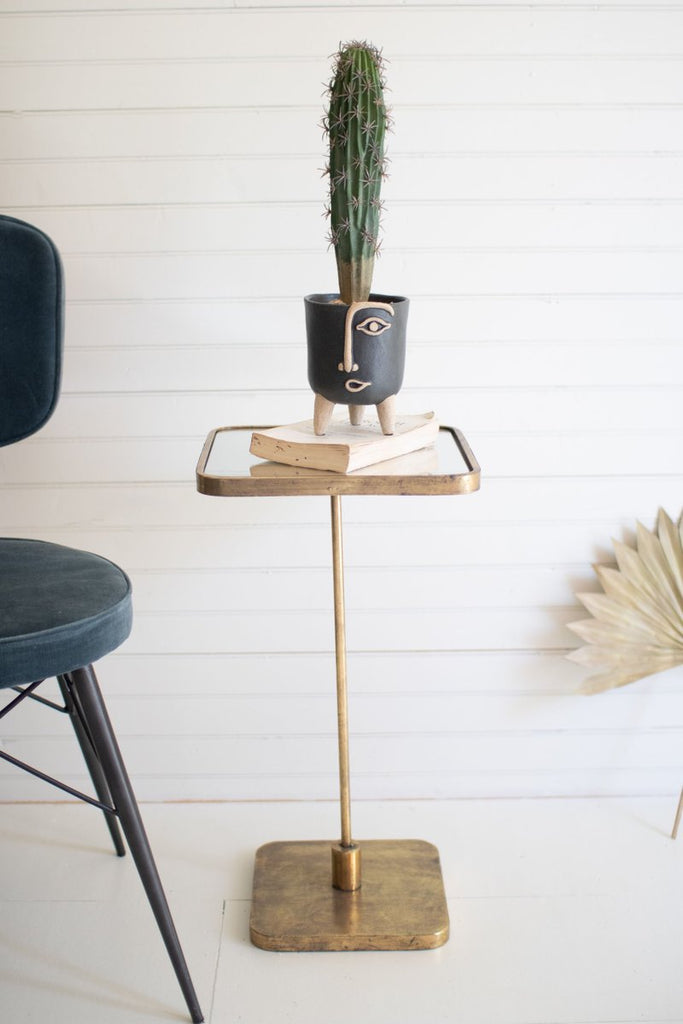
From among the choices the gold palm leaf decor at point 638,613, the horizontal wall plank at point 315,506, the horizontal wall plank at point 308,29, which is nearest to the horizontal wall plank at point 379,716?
the gold palm leaf decor at point 638,613

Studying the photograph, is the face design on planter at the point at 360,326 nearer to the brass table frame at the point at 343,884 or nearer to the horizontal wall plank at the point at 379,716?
the brass table frame at the point at 343,884

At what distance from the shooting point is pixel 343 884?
1504 mm

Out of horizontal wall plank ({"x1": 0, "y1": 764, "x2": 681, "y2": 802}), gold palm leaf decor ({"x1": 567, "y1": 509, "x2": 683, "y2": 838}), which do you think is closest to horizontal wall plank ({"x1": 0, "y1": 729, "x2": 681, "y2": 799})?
horizontal wall plank ({"x1": 0, "y1": 764, "x2": 681, "y2": 802})

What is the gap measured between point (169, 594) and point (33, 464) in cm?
34

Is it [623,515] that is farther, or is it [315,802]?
[315,802]

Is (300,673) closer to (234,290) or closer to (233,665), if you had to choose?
(233,665)

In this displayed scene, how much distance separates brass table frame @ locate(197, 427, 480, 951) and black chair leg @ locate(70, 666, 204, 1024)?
0.76 ft

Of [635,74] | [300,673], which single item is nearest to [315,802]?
[300,673]

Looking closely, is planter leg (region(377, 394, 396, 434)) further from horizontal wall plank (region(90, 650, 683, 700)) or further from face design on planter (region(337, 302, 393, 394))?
horizontal wall plank (region(90, 650, 683, 700))

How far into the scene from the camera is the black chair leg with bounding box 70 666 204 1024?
47.6 inches

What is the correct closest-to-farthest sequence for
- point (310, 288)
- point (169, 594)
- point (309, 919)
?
point (309, 919), point (310, 288), point (169, 594)

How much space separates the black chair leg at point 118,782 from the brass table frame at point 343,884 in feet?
0.76

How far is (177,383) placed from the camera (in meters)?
1.64

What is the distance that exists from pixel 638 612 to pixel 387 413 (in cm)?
68
